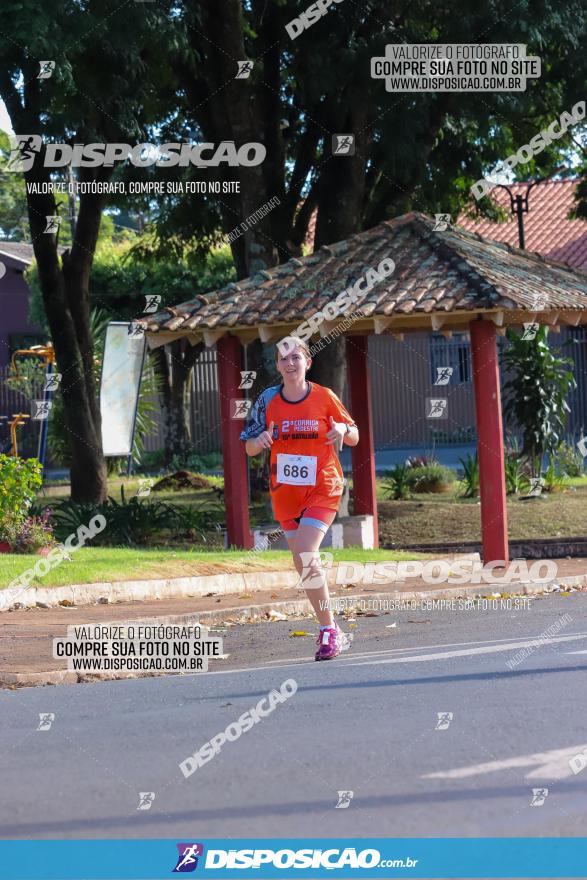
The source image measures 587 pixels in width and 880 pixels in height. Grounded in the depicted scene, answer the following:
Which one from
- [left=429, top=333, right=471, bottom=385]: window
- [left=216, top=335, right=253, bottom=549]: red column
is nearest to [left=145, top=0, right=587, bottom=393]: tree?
[left=216, top=335, right=253, bottom=549]: red column

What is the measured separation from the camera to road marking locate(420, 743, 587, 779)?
246 inches

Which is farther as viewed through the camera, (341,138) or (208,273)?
(208,273)

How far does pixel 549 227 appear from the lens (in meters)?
Result: 45.7

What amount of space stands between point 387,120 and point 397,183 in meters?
3.09

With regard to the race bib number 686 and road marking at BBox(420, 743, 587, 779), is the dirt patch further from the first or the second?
road marking at BBox(420, 743, 587, 779)

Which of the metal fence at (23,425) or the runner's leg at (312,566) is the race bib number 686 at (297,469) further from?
the metal fence at (23,425)

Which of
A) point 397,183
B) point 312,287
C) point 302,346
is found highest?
point 397,183

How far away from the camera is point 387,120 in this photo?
66.9 ft

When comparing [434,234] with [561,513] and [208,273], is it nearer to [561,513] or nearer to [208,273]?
[561,513]

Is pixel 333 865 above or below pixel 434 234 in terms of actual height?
below

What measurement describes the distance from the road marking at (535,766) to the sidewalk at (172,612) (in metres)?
4.29

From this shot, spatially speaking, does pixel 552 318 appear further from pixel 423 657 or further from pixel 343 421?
pixel 423 657

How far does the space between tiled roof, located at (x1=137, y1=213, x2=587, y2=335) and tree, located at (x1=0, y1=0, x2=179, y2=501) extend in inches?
115

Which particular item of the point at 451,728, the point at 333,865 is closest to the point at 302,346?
the point at 451,728
